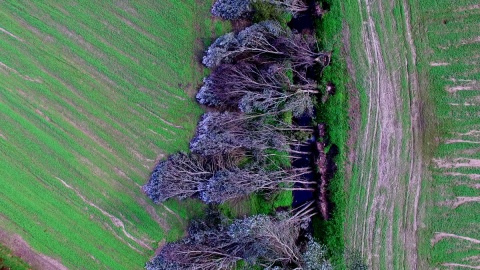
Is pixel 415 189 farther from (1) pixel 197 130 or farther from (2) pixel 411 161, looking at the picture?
(1) pixel 197 130

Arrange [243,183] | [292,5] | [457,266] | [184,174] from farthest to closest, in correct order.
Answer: [292,5]
[184,174]
[457,266]
[243,183]

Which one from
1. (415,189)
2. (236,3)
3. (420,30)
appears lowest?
(415,189)

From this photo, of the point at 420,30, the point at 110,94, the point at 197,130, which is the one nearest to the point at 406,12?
the point at 420,30

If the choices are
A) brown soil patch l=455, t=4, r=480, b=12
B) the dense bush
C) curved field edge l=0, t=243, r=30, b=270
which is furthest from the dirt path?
curved field edge l=0, t=243, r=30, b=270

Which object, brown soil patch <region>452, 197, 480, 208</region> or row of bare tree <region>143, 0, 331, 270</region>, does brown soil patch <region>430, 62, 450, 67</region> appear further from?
brown soil patch <region>452, 197, 480, 208</region>

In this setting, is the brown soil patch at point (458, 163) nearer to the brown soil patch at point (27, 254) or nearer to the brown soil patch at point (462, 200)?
the brown soil patch at point (462, 200)

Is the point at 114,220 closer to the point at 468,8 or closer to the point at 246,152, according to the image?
the point at 246,152

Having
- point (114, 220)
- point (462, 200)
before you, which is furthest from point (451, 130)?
point (114, 220)
